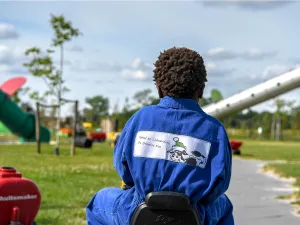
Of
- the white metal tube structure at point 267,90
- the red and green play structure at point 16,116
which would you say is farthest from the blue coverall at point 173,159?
the red and green play structure at point 16,116

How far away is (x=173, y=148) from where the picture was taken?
338cm

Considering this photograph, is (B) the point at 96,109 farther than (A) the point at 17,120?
Yes

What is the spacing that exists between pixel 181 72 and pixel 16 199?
1487 millimetres

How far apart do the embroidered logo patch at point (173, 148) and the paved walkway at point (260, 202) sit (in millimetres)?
3493

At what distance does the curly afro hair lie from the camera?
11.6 ft

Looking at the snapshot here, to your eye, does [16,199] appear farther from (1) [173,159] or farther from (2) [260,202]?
(2) [260,202]

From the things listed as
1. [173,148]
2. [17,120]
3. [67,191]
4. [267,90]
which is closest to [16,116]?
[17,120]

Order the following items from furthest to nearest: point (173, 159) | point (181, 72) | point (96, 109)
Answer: point (96, 109) < point (181, 72) < point (173, 159)

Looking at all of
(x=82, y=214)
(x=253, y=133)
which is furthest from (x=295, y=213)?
(x=253, y=133)

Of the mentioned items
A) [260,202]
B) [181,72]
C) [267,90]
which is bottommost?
[260,202]

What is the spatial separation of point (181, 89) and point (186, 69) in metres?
0.13

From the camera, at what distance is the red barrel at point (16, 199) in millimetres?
3898

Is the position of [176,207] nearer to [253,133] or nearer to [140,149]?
[140,149]

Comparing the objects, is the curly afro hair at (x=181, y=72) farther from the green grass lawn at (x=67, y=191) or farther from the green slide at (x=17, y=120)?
the green slide at (x=17, y=120)
